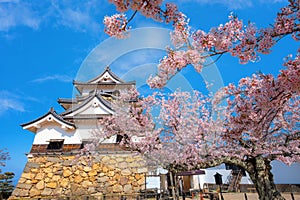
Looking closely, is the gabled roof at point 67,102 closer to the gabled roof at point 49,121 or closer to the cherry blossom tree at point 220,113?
the gabled roof at point 49,121

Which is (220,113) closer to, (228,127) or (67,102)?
(228,127)

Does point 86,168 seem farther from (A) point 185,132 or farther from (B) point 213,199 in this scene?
(B) point 213,199

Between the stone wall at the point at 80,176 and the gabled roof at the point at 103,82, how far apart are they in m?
7.70

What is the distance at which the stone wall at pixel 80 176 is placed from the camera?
9.77 metres

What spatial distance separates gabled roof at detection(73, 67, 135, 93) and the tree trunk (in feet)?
42.0

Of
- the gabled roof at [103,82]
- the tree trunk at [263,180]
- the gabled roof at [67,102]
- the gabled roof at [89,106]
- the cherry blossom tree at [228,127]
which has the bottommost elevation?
the tree trunk at [263,180]

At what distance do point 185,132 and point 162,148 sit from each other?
3.70 feet

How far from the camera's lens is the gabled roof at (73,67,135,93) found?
55.5 ft

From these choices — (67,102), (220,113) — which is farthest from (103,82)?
(220,113)

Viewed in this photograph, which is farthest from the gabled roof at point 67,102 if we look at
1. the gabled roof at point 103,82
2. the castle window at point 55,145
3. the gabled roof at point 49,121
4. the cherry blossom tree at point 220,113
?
the cherry blossom tree at point 220,113

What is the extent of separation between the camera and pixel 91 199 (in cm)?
945

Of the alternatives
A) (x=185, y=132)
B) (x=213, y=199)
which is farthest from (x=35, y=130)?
(x=213, y=199)

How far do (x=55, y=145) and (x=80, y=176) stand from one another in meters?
2.44

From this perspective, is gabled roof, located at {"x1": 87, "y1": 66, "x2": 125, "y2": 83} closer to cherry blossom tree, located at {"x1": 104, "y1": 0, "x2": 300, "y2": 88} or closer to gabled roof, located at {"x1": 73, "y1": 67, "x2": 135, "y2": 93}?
gabled roof, located at {"x1": 73, "y1": 67, "x2": 135, "y2": 93}
